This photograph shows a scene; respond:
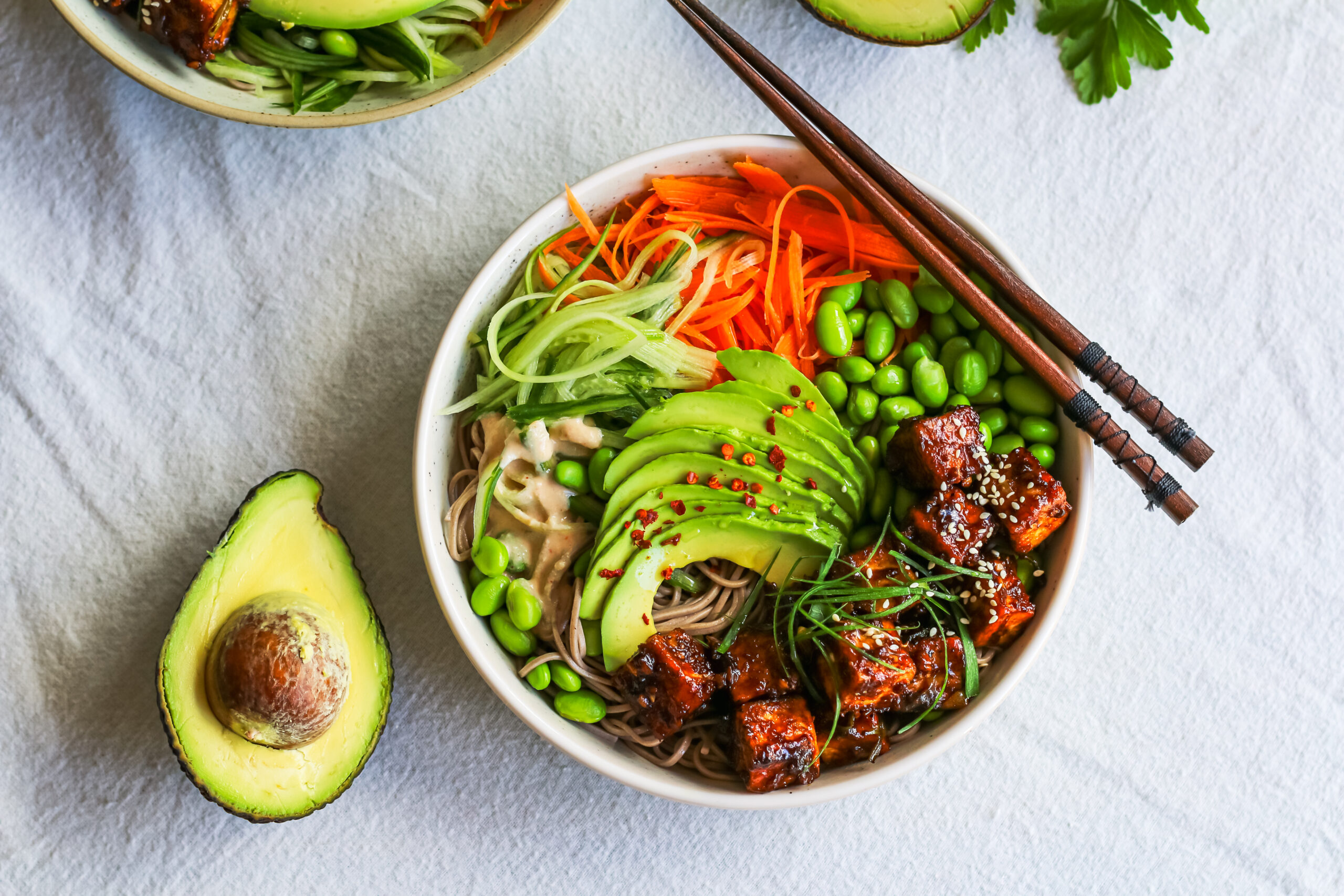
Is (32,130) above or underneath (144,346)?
above

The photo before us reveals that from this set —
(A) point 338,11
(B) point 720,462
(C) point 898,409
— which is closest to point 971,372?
(C) point 898,409

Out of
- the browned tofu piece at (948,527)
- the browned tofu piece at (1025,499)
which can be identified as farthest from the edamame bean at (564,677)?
the browned tofu piece at (1025,499)

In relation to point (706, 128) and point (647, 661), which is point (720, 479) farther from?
point (706, 128)

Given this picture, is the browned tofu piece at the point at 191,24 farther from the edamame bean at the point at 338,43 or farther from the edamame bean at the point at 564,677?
the edamame bean at the point at 564,677

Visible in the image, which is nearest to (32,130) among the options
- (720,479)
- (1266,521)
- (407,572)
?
(407,572)

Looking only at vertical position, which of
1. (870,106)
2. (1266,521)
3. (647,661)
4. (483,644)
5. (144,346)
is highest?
(870,106)

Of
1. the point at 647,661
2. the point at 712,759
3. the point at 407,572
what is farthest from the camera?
the point at 407,572

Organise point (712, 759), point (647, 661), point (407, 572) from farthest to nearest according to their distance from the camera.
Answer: point (407, 572) < point (712, 759) < point (647, 661)

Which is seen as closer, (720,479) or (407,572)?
(720,479)
